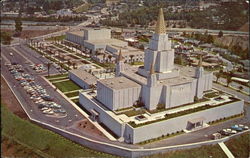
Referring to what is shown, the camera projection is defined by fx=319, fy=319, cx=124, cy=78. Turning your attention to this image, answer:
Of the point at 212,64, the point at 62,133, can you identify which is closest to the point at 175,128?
the point at 62,133

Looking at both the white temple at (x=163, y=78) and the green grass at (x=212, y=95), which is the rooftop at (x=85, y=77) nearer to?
the white temple at (x=163, y=78)

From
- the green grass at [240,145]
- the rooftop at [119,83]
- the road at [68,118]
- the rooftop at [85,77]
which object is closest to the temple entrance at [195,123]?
the road at [68,118]

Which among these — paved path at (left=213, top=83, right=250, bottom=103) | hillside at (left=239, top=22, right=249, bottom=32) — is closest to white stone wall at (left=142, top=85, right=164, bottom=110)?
paved path at (left=213, top=83, right=250, bottom=103)

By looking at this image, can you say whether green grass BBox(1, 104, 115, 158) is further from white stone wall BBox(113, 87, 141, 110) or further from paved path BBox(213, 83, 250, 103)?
paved path BBox(213, 83, 250, 103)

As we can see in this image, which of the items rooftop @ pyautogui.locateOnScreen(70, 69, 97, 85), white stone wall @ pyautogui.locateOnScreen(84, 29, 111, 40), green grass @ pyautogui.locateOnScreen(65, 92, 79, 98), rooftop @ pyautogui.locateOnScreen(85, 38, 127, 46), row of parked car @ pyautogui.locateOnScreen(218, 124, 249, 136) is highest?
white stone wall @ pyautogui.locateOnScreen(84, 29, 111, 40)

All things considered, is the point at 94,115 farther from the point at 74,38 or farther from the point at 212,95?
the point at 74,38

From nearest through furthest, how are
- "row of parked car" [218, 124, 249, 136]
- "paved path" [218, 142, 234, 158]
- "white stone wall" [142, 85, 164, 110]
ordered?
"paved path" [218, 142, 234, 158] < "row of parked car" [218, 124, 249, 136] < "white stone wall" [142, 85, 164, 110]
